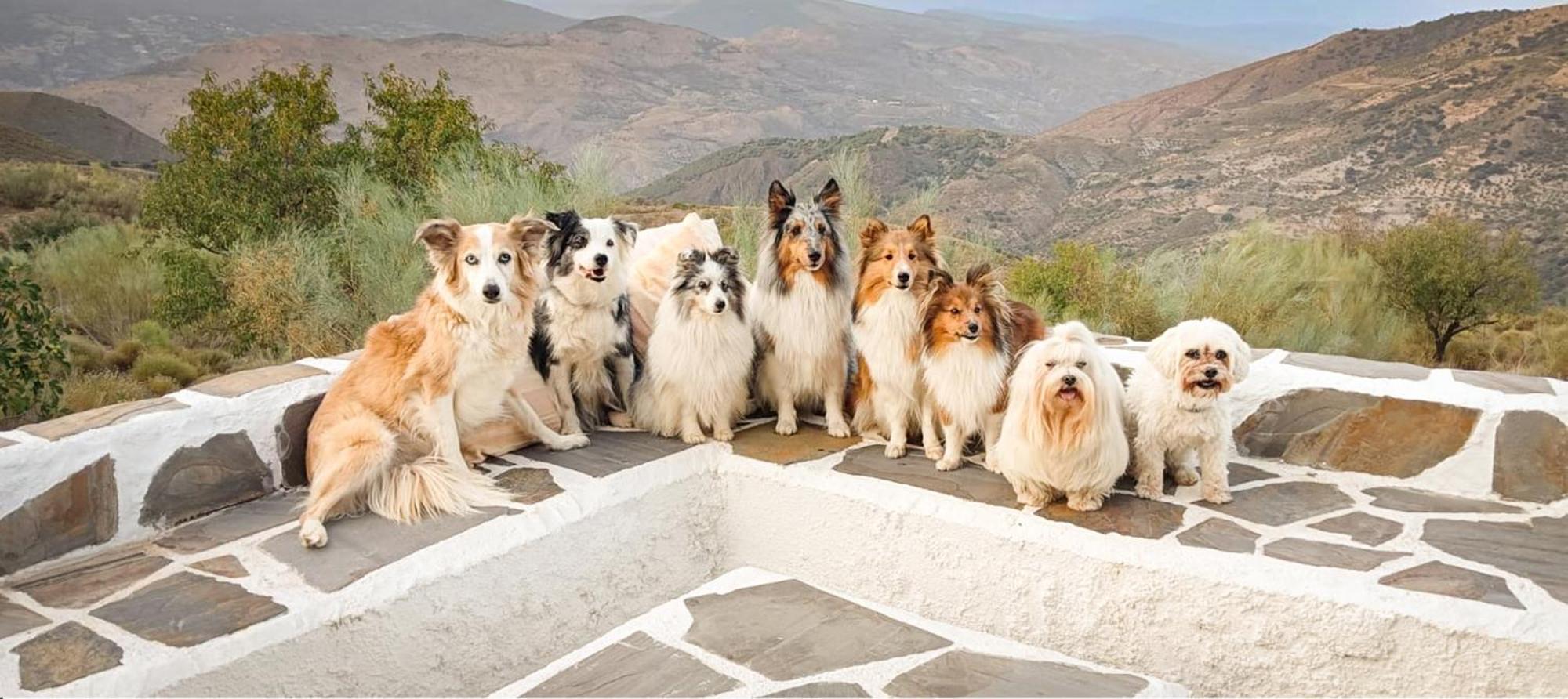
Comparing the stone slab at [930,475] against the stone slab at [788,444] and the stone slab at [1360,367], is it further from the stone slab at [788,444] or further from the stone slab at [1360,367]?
the stone slab at [1360,367]

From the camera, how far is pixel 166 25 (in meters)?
19.3

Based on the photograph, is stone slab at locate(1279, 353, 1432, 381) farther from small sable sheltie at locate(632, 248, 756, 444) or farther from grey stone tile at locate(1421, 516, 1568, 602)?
small sable sheltie at locate(632, 248, 756, 444)

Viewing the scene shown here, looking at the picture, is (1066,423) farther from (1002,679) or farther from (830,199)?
(830,199)

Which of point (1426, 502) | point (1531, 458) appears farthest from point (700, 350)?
point (1531, 458)

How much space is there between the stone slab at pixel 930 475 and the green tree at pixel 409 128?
6.40 m

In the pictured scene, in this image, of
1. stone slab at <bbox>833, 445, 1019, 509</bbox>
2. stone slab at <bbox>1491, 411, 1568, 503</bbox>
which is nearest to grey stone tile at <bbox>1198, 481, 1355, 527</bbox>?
stone slab at <bbox>1491, 411, 1568, 503</bbox>

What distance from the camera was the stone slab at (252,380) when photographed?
11.9 feet

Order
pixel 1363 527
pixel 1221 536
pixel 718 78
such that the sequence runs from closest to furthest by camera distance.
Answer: pixel 1221 536 < pixel 1363 527 < pixel 718 78

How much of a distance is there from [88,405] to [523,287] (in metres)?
4.83

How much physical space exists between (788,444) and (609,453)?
0.74 metres

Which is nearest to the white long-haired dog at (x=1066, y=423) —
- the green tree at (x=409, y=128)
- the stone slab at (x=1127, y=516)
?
the stone slab at (x=1127, y=516)

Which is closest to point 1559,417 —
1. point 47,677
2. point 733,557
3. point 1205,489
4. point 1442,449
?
point 1442,449

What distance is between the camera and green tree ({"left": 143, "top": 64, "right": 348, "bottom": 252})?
8391 millimetres

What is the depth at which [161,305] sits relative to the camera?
8258 millimetres
